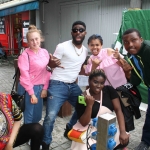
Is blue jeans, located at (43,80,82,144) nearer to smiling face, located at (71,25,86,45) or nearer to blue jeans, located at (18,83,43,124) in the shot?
blue jeans, located at (18,83,43,124)

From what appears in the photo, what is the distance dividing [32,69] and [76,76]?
660 millimetres

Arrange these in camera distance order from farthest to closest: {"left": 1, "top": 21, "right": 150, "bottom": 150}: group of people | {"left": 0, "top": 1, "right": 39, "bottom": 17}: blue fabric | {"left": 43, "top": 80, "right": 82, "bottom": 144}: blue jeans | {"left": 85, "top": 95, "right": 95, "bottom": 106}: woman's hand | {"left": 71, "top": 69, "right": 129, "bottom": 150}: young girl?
{"left": 0, "top": 1, "right": 39, "bottom": 17}: blue fabric
{"left": 43, "top": 80, "right": 82, "bottom": 144}: blue jeans
{"left": 1, "top": 21, "right": 150, "bottom": 150}: group of people
{"left": 71, "top": 69, "right": 129, "bottom": 150}: young girl
{"left": 85, "top": 95, "right": 95, "bottom": 106}: woman's hand

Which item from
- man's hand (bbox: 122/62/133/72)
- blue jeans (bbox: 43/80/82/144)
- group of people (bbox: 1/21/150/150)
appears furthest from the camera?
Result: blue jeans (bbox: 43/80/82/144)

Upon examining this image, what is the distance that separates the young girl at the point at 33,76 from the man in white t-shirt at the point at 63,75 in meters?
0.13

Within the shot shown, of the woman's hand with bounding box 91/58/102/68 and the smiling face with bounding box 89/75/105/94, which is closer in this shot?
the smiling face with bounding box 89/75/105/94

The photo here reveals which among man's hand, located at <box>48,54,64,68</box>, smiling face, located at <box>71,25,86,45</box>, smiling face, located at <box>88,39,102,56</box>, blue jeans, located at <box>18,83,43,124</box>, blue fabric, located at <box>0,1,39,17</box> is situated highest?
blue fabric, located at <box>0,1,39,17</box>

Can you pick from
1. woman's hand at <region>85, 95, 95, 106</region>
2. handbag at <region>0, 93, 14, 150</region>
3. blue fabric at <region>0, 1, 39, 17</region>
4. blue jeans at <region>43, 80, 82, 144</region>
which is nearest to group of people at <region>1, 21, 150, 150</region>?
blue jeans at <region>43, 80, 82, 144</region>

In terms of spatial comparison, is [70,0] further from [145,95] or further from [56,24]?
[145,95]

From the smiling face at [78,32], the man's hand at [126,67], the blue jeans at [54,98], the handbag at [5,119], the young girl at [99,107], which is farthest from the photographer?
the smiling face at [78,32]

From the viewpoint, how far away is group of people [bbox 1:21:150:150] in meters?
2.43

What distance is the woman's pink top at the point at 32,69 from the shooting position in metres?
2.65

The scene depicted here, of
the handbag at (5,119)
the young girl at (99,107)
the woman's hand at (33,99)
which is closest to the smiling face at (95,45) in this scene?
the young girl at (99,107)

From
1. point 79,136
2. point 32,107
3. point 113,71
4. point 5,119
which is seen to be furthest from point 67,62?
point 5,119

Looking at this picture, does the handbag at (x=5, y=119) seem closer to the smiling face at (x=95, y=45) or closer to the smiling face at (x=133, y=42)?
the smiling face at (x=95, y=45)
